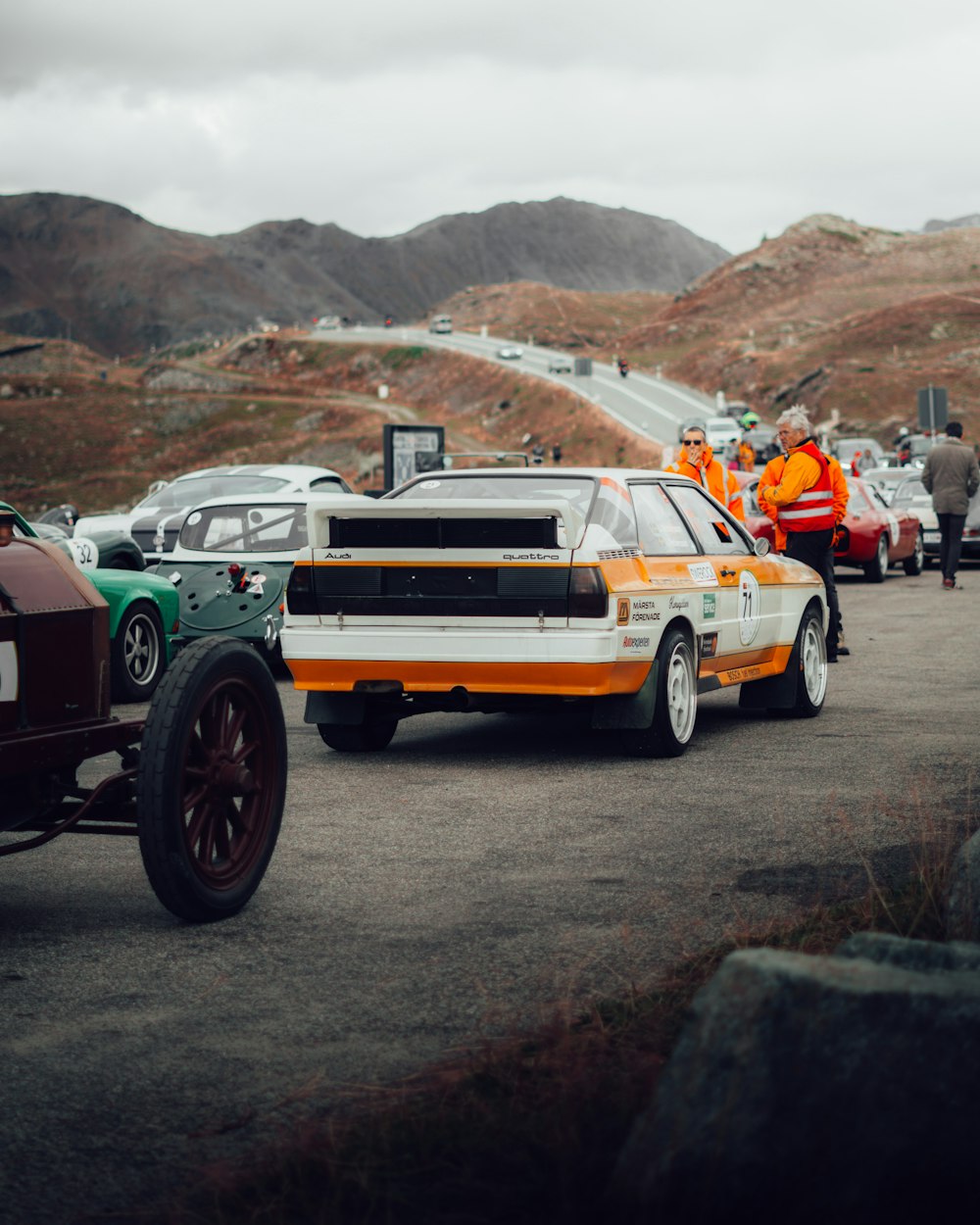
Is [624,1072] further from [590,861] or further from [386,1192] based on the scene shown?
[590,861]

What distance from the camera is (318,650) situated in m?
Answer: 9.27

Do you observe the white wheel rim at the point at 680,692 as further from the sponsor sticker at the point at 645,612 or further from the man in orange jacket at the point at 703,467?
the man in orange jacket at the point at 703,467

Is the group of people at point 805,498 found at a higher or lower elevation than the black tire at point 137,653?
higher

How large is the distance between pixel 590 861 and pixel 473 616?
→ 2508 mm

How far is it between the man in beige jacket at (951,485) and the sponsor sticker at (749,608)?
11754 mm

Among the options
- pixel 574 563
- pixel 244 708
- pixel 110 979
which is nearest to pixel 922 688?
pixel 574 563

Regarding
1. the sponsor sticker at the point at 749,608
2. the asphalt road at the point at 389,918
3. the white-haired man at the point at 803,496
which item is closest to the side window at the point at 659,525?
the sponsor sticker at the point at 749,608

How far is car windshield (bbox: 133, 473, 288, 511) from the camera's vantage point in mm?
18500

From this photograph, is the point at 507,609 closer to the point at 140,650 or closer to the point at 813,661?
the point at 813,661

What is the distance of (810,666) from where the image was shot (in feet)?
37.3

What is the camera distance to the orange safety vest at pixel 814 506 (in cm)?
1291

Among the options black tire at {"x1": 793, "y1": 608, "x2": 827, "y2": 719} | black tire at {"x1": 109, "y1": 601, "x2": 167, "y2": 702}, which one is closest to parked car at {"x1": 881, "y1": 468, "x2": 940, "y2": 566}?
black tire at {"x1": 793, "y1": 608, "x2": 827, "y2": 719}

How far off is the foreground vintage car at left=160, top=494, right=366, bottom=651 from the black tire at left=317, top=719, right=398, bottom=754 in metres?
3.64

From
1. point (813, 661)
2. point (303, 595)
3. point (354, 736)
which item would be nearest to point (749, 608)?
point (813, 661)
